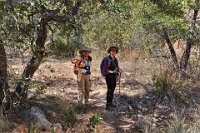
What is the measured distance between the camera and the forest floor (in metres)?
10.1

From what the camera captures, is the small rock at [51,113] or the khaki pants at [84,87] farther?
the khaki pants at [84,87]

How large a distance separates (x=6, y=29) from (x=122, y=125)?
12.7ft

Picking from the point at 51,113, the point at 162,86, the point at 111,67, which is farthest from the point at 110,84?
the point at 162,86

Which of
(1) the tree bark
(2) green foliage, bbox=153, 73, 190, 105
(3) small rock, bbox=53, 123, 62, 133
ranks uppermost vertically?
(1) the tree bark

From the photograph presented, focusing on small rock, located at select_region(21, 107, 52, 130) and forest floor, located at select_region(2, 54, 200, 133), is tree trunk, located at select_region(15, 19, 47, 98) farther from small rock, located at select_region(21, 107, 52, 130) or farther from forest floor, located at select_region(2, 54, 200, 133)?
small rock, located at select_region(21, 107, 52, 130)

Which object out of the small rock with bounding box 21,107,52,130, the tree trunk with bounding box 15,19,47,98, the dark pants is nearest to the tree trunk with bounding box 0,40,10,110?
the tree trunk with bounding box 15,19,47,98

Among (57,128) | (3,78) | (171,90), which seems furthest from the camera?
(171,90)

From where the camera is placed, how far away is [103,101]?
12438 millimetres

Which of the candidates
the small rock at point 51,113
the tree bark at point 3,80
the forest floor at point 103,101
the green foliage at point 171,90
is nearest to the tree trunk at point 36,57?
the forest floor at point 103,101

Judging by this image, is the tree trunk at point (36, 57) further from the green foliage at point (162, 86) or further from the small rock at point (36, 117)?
the green foliage at point (162, 86)

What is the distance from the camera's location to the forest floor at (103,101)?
10070 millimetres

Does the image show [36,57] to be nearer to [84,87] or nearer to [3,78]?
[3,78]

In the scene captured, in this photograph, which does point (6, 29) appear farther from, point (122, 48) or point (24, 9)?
point (122, 48)

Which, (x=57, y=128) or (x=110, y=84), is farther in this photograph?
(x=110, y=84)
